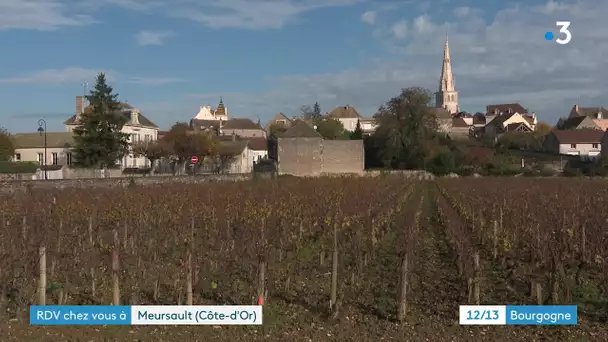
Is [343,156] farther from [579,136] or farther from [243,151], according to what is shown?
[579,136]

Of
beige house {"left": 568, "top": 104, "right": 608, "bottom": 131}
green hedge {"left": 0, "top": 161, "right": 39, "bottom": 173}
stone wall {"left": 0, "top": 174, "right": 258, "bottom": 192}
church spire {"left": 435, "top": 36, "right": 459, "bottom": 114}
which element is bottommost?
stone wall {"left": 0, "top": 174, "right": 258, "bottom": 192}

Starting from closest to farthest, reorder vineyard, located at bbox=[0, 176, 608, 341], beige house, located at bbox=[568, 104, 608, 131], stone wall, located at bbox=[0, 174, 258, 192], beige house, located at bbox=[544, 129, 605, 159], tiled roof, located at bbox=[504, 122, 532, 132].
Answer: vineyard, located at bbox=[0, 176, 608, 341] → stone wall, located at bbox=[0, 174, 258, 192] → beige house, located at bbox=[544, 129, 605, 159] → tiled roof, located at bbox=[504, 122, 532, 132] → beige house, located at bbox=[568, 104, 608, 131]

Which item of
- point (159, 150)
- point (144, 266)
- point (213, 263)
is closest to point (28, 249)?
point (144, 266)

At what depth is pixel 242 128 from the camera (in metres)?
116

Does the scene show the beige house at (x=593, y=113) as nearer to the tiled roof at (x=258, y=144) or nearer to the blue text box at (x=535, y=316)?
the tiled roof at (x=258, y=144)

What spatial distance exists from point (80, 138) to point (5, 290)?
49.9m

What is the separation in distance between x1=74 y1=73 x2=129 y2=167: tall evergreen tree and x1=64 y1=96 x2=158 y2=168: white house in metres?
12.1

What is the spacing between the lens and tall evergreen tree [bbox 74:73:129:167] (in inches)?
2229

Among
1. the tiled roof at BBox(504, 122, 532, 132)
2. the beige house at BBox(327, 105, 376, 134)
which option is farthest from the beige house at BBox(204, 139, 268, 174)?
the beige house at BBox(327, 105, 376, 134)

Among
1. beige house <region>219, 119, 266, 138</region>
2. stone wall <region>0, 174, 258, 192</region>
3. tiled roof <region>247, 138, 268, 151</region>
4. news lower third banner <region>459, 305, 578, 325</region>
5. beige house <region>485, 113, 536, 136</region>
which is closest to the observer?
news lower third banner <region>459, 305, 578, 325</region>

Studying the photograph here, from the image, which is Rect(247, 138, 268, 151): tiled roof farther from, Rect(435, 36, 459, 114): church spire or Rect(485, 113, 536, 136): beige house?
Rect(435, 36, 459, 114): church spire

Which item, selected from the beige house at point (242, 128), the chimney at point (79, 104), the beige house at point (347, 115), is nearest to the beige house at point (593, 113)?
the beige house at point (347, 115)

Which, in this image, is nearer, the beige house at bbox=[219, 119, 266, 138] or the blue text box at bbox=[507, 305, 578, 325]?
the blue text box at bbox=[507, 305, 578, 325]

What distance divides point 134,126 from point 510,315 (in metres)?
71.4
